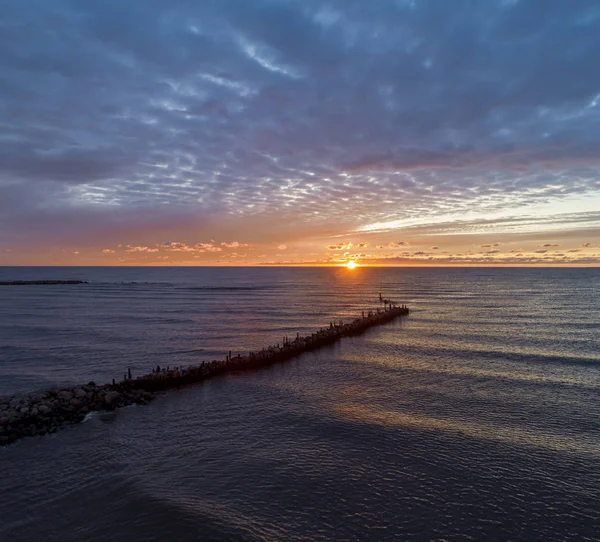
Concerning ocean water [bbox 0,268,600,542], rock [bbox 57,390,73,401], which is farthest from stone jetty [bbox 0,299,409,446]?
ocean water [bbox 0,268,600,542]

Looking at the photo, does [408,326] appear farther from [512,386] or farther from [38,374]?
[38,374]

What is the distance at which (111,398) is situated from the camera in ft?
102

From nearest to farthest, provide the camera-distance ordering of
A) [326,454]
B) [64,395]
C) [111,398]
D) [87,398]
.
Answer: [326,454]
[64,395]
[87,398]
[111,398]

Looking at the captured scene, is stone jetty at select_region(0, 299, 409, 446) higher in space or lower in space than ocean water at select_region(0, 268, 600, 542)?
higher

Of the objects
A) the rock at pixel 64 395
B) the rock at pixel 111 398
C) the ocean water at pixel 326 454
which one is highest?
the rock at pixel 64 395

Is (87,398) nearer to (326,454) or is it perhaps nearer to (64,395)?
(64,395)

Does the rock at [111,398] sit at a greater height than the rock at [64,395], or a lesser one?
lesser

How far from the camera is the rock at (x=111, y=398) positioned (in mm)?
30891

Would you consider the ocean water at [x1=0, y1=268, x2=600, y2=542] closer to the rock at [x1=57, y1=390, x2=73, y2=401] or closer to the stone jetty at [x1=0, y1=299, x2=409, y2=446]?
the stone jetty at [x1=0, y1=299, x2=409, y2=446]

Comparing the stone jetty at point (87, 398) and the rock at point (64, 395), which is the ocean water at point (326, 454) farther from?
the rock at point (64, 395)

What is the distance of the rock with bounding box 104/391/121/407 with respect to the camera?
30891 mm

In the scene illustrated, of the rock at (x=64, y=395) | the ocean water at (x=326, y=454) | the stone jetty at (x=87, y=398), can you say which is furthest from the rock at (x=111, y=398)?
the rock at (x=64, y=395)

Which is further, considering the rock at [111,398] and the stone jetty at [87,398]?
the rock at [111,398]

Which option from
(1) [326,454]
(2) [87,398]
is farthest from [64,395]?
(1) [326,454]
